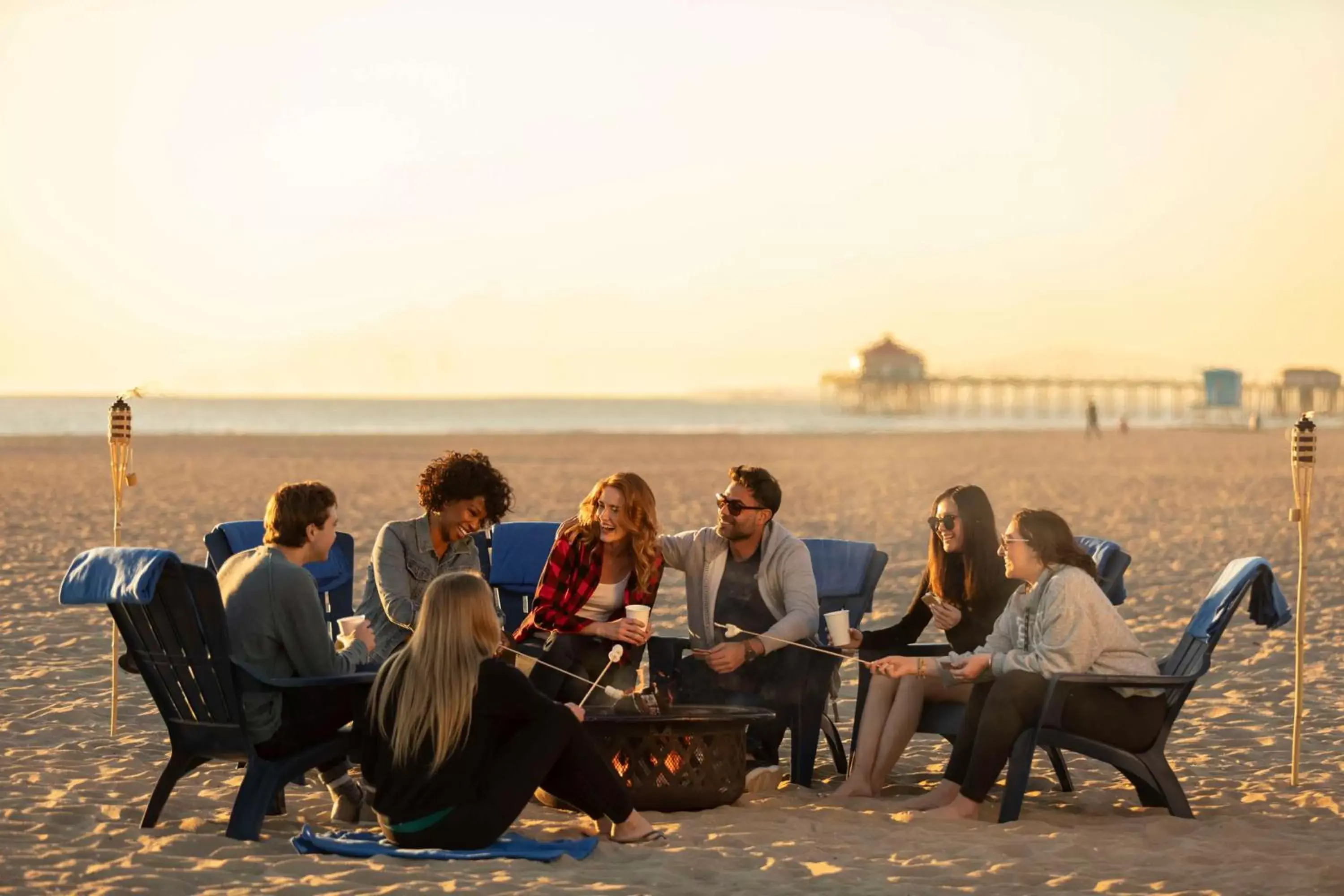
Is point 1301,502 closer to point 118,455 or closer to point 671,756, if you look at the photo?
point 671,756

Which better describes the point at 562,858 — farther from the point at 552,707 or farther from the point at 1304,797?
the point at 1304,797

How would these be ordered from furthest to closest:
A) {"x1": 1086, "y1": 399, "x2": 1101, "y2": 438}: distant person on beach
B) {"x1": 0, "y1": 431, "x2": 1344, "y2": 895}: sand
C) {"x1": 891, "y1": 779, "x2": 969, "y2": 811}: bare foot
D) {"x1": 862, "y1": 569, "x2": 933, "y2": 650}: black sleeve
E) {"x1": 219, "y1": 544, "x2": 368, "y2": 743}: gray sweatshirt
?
{"x1": 1086, "y1": 399, "x2": 1101, "y2": 438}: distant person on beach → {"x1": 862, "y1": 569, "x2": 933, "y2": 650}: black sleeve → {"x1": 891, "y1": 779, "x2": 969, "y2": 811}: bare foot → {"x1": 219, "y1": 544, "x2": 368, "y2": 743}: gray sweatshirt → {"x1": 0, "y1": 431, "x2": 1344, "y2": 895}: sand

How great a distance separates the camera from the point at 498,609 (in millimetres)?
6480

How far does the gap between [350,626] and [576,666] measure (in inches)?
33.3

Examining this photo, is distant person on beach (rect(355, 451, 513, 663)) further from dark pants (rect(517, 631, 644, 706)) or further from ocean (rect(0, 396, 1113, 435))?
ocean (rect(0, 396, 1113, 435))

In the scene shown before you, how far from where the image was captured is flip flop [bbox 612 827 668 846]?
196 inches

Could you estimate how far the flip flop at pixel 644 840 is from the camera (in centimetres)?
497

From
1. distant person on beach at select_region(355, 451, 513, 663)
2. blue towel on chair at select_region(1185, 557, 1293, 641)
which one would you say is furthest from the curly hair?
blue towel on chair at select_region(1185, 557, 1293, 641)

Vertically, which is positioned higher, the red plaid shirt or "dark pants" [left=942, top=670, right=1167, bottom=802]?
the red plaid shirt

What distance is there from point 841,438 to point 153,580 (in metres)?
48.7

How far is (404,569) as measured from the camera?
19.3 ft

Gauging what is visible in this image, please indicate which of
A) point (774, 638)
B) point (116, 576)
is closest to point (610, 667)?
point (774, 638)

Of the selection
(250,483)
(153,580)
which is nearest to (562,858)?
(153,580)

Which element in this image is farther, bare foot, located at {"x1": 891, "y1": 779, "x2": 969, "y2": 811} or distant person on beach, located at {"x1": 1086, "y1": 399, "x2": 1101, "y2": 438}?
distant person on beach, located at {"x1": 1086, "y1": 399, "x2": 1101, "y2": 438}
